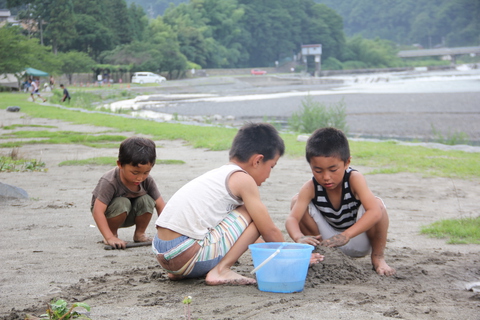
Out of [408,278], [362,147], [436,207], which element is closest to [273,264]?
[408,278]

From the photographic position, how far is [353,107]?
26984 mm

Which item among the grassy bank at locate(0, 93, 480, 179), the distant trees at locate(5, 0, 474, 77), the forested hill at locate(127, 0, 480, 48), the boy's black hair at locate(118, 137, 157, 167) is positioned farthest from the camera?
the forested hill at locate(127, 0, 480, 48)

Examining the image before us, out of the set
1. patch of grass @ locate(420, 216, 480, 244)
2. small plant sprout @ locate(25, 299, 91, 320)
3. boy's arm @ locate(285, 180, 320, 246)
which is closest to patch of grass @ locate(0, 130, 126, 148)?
patch of grass @ locate(420, 216, 480, 244)

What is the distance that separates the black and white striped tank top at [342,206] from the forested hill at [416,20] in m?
148

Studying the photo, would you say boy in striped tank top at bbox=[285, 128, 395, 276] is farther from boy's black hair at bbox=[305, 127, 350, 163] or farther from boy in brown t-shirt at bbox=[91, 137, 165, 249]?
boy in brown t-shirt at bbox=[91, 137, 165, 249]

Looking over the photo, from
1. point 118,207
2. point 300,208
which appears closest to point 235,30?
point 118,207

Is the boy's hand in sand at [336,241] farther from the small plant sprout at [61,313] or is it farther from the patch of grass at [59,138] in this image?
the patch of grass at [59,138]

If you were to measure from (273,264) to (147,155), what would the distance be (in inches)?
53.3

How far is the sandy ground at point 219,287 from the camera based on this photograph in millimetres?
2660

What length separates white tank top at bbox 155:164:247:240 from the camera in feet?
10.2

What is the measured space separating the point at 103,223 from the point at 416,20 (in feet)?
522

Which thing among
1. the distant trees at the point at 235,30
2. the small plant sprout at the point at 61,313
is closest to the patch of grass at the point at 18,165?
the small plant sprout at the point at 61,313

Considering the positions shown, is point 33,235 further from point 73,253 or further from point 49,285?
point 49,285

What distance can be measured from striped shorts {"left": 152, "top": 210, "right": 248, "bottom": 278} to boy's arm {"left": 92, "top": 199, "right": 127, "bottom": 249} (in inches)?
35.9
